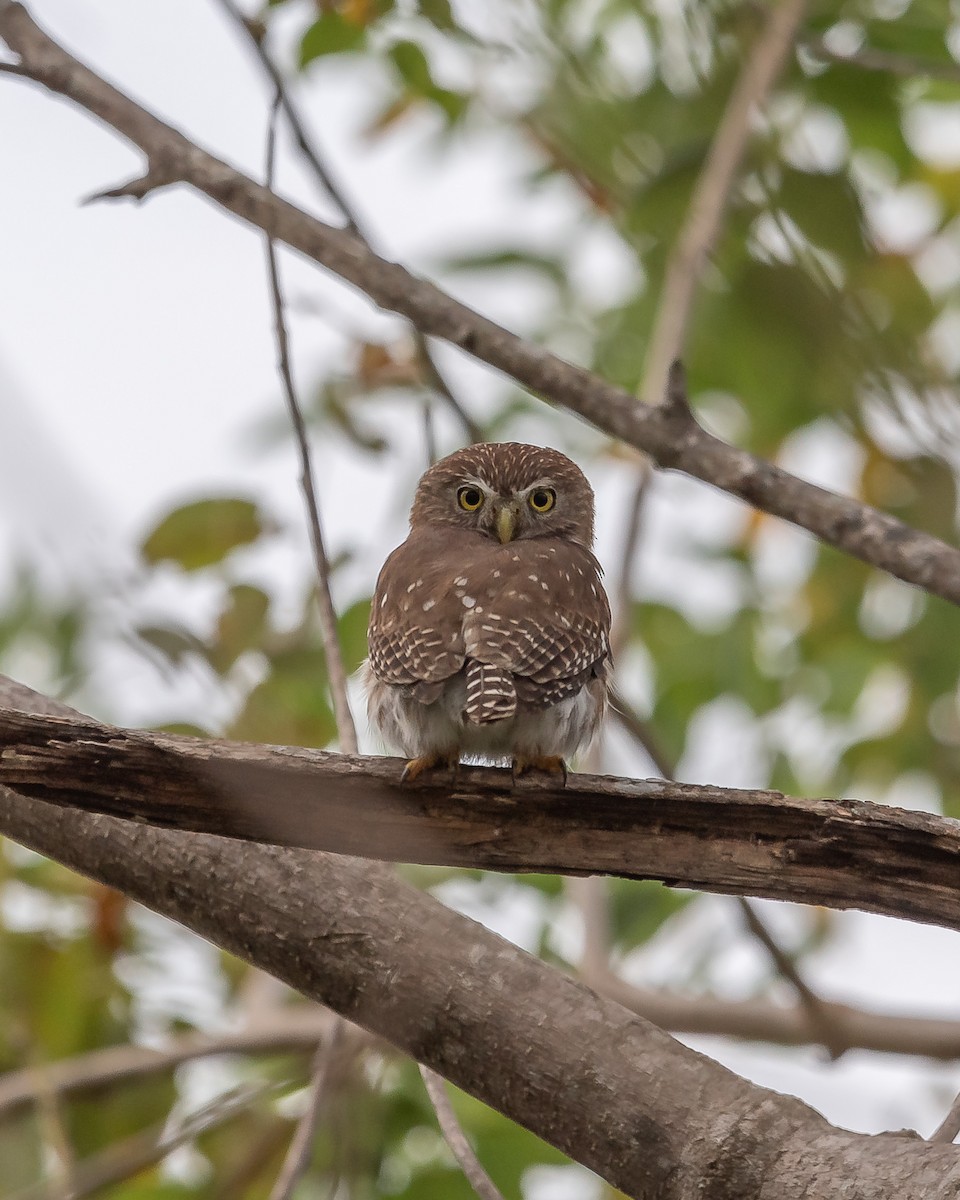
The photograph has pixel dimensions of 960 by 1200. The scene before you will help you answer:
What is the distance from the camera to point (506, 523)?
4324 millimetres

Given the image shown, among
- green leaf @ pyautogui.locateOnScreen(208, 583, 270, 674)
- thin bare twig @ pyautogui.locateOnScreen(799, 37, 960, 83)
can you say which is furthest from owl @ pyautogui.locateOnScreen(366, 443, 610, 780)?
thin bare twig @ pyautogui.locateOnScreen(799, 37, 960, 83)

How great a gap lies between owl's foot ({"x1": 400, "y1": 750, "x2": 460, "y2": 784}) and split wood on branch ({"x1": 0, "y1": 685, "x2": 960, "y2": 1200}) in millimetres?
265

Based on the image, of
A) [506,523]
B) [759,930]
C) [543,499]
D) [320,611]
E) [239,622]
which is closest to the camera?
[320,611]

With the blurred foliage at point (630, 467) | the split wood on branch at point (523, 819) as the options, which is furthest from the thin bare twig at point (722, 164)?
the split wood on branch at point (523, 819)

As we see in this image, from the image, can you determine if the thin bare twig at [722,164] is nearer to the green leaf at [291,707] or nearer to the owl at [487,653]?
the owl at [487,653]

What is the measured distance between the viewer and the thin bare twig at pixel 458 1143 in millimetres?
2789

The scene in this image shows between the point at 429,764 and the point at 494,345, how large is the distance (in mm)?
1116

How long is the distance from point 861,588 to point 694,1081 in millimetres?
3599

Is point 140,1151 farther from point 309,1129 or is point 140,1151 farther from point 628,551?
point 628,551

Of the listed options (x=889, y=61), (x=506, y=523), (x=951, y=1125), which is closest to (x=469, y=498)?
(x=506, y=523)

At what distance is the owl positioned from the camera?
3.14 metres

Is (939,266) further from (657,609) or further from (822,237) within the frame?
(822,237)

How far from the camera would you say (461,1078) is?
9.02ft

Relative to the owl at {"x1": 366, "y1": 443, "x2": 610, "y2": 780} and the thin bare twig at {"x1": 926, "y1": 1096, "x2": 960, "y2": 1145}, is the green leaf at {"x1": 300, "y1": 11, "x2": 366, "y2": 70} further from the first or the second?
the thin bare twig at {"x1": 926, "y1": 1096, "x2": 960, "y2": 1145}
